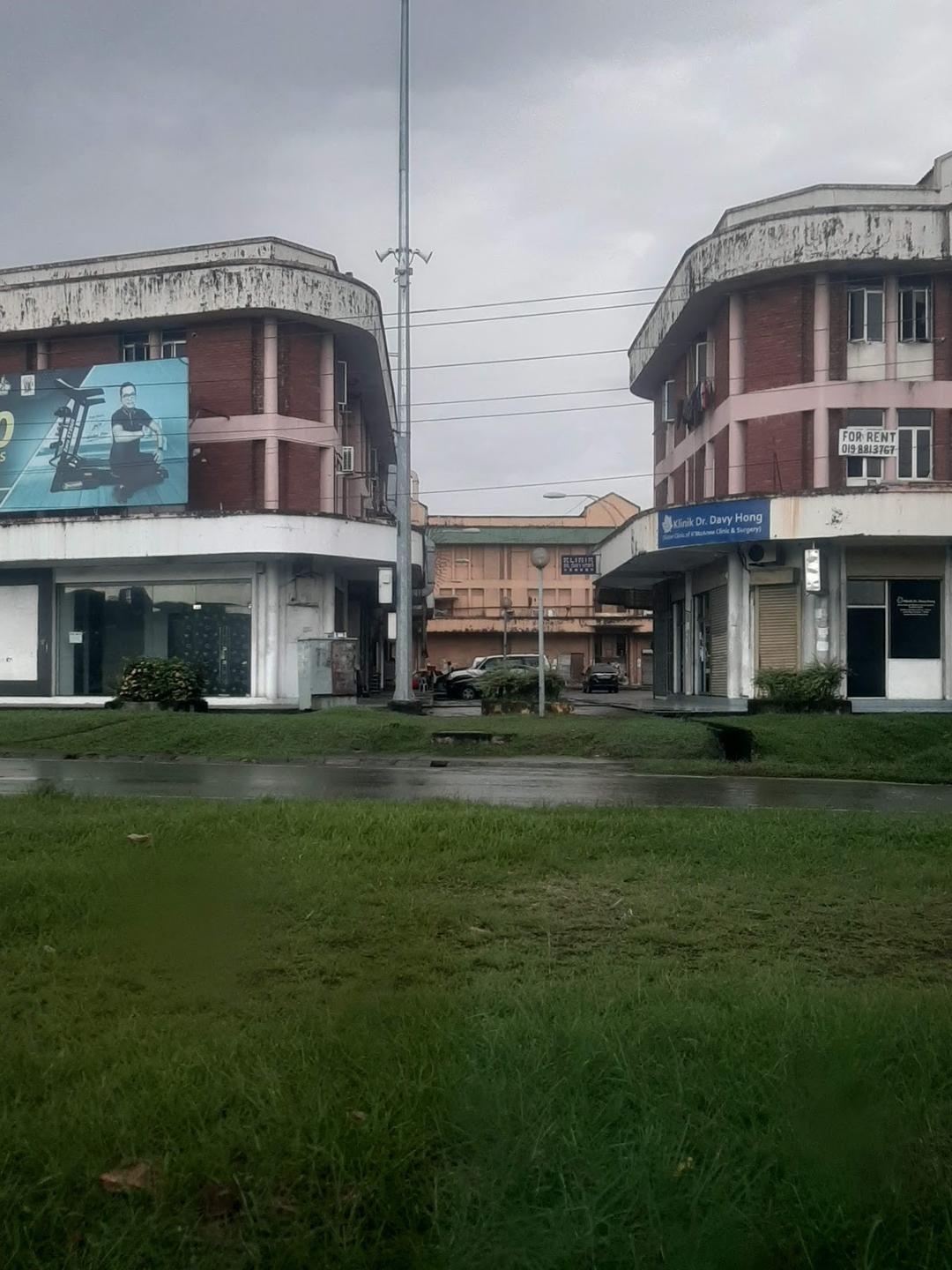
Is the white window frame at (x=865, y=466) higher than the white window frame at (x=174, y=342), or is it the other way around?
the white window frame at (x=174, y=342)

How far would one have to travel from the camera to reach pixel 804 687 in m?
25.9

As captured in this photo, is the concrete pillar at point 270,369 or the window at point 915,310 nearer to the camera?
the window at point 915,310

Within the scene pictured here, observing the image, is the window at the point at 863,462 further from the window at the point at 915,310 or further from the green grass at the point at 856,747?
the green grass at the point at 856,747

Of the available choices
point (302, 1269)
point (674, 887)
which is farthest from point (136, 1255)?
point (674, 887)

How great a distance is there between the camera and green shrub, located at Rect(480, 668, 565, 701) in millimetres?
26859

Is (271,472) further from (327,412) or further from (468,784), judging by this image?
(468,784)

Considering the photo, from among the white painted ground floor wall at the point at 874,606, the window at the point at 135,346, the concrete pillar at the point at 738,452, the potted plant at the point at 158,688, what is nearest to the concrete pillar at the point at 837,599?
the white painted ground floor wall at the point at 874,606

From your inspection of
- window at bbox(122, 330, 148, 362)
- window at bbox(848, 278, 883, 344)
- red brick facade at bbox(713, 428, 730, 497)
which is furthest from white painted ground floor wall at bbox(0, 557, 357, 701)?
window at bbox(848, 278, 883, 344)

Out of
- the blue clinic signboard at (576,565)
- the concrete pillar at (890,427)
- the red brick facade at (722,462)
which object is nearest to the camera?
the blue clinic signboard at (576,565)

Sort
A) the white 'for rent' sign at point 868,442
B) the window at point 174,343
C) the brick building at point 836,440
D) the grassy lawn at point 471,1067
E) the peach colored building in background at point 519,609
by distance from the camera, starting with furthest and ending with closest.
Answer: the peach colored building in background at point 519,609 < the window at point 174,343 < the white 'for rent' sign at point 868,442 < the brick building at point 836,440 < the grassy lawn at point 471,1067

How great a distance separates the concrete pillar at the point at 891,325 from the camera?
31.0 metres

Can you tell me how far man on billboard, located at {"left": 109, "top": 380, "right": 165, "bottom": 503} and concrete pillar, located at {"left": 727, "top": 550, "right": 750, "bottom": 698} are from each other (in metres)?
15.8

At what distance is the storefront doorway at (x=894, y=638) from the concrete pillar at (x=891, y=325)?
17.7 ft

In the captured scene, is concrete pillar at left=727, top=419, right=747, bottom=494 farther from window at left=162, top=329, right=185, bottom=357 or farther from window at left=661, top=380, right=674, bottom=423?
window at left=162, top=329, right=185, bottom=357
